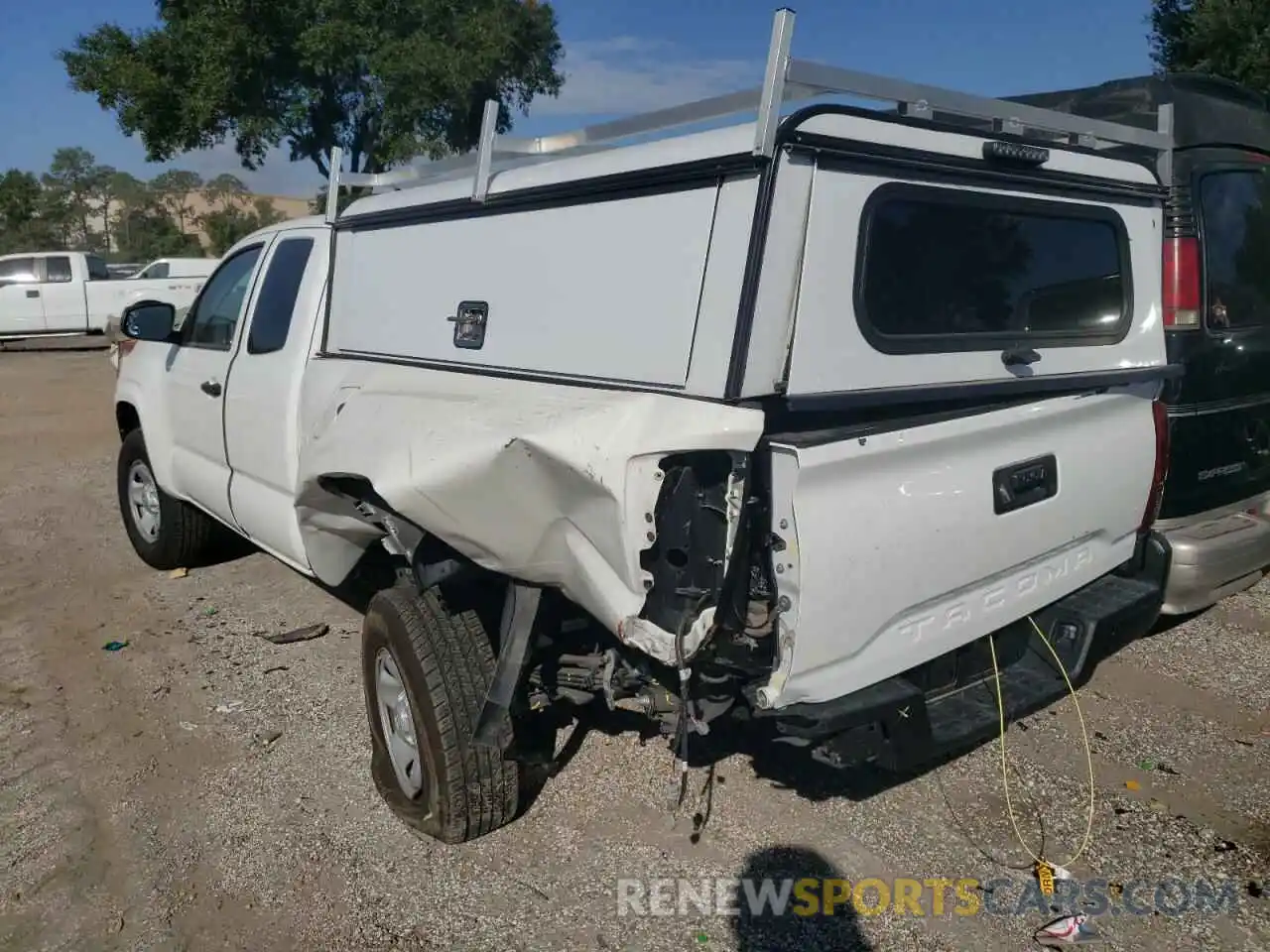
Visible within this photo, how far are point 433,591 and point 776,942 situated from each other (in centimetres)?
152

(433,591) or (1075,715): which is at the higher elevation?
(433,591)

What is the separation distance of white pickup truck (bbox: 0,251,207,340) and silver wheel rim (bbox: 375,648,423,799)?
19.7 metres

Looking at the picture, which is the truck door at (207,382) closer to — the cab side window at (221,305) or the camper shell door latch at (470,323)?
the cab side window at (221,305)

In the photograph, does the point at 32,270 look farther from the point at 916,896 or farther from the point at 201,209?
the point at 201,209

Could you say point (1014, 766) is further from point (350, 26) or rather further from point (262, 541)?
point (350, 26)

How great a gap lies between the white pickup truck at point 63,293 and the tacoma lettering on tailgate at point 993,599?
20.8m

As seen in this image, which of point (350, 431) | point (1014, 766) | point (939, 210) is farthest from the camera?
point (1014, 766)

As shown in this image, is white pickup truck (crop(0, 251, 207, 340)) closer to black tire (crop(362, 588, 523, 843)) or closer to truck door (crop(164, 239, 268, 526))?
truck door (crop(164, 239, 268, 526))

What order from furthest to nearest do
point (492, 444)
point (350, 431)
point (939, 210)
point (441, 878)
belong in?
point (350, 431), point (441, 878), point (939, 210), point (492, 444)

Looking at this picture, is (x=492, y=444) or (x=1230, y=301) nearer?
(x=492, y=444)

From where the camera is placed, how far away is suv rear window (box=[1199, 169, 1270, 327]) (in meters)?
4.70

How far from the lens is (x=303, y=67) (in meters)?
20.7

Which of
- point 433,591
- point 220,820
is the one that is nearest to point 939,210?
point 433,591

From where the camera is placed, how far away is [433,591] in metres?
3.51
